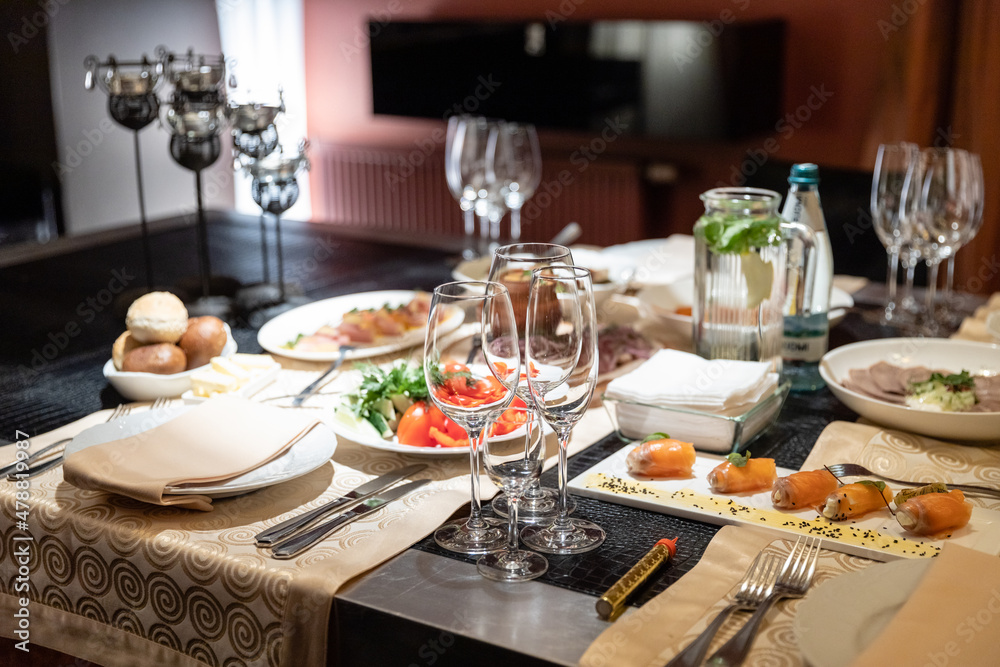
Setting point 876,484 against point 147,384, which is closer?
point 876,484

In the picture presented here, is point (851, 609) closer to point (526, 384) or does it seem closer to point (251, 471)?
point (526, 384)

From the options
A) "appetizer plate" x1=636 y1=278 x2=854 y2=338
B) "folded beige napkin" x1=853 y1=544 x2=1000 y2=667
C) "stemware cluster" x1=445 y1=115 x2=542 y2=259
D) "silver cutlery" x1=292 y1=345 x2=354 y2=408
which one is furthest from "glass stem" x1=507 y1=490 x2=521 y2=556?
"stemware cluster" x1=445 y1=115 x2=542 y2=259

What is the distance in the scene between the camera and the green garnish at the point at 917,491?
3.37ft

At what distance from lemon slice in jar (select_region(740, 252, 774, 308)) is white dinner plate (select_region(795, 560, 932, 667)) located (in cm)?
56

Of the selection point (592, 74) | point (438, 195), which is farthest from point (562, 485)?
point (438, 195)

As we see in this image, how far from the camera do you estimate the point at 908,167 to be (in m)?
1.72

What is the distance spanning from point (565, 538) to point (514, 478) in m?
0.09

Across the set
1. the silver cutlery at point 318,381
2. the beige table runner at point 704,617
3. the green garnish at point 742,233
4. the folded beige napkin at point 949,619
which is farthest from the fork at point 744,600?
the silver cutlery at point 318,381

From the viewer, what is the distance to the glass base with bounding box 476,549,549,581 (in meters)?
0.92

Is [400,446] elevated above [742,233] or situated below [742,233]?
below

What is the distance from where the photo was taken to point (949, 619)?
2.65 feet

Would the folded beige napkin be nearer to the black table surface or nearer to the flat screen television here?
the black table surface

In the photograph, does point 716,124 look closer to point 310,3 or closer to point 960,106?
point 960,106

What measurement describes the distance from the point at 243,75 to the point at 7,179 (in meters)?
1.33
